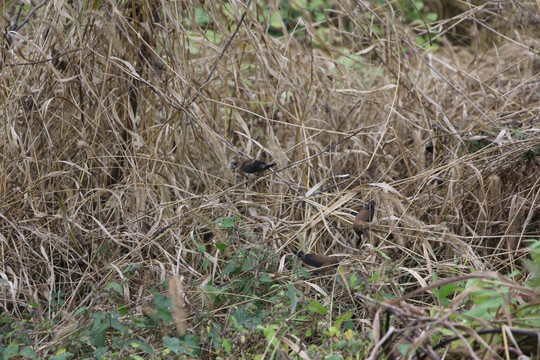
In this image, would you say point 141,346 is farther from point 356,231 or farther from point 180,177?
point 180,177

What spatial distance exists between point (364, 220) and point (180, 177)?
84 cm

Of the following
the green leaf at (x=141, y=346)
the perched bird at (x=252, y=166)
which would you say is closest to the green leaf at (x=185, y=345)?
the green leaf at (x=141, y=346)

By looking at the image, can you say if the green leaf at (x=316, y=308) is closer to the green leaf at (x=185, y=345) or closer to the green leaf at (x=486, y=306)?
the green leaf at (x=185, y=345)

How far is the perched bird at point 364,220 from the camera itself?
1.78m

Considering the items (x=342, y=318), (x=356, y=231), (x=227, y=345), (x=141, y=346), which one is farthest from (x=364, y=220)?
(x=141, y=346)

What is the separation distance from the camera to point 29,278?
2016 millimetres

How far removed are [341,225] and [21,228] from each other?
1129mm

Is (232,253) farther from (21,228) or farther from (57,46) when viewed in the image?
(57,46)

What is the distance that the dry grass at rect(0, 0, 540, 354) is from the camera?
1.91 m

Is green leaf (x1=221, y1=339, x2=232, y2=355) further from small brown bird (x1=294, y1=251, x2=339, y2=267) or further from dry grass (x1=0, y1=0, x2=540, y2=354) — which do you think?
small brown bird (x1=294, y1=251, x2=339, y2=267)

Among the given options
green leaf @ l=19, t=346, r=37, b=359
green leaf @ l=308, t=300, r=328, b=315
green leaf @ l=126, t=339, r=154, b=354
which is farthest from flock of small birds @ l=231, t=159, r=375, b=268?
green leaf @ l=19, t=346, r=37, b=359

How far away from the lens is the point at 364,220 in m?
1.81

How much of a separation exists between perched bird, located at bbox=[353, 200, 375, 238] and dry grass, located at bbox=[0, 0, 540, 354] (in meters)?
0.05

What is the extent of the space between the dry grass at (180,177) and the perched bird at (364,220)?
0.05 metres
